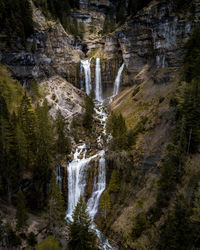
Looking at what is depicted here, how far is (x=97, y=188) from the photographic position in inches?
1374

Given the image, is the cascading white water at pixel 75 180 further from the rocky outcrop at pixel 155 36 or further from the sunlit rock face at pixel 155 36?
the rocky outcrop at pixel 155 36

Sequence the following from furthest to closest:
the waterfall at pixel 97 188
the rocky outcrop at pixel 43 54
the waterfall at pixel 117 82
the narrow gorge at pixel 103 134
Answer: the waterfall at pixel 117 82
the rocky outcrop at pixel 43 54
the waterfall at pixel 97 188
the narrow gorge at pixel 103 134

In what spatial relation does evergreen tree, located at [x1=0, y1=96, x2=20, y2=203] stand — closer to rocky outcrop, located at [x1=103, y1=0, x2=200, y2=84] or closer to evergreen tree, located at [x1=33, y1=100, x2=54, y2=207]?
evergreen tree, located at [x1=33, y1=100, x2=54, y2=207]

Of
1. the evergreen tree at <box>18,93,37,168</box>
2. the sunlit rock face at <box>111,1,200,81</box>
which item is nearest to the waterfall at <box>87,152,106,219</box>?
the evergreen tree at <box>18,93,37,168</box>

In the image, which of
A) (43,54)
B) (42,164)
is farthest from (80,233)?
(43,54)

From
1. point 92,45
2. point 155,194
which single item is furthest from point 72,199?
point 92,45

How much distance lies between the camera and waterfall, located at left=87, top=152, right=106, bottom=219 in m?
33.0

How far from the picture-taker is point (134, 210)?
92.3 feet

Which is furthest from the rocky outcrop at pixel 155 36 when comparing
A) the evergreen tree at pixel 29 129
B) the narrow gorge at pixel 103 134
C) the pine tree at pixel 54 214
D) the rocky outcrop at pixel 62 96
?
the pine tree at pixel 54 214

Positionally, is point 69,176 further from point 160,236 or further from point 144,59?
point 144,59

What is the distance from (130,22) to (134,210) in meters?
57.1

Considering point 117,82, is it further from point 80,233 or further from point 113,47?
point 80,233

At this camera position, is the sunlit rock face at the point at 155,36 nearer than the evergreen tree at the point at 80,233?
No

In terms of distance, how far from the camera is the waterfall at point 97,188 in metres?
33.0
